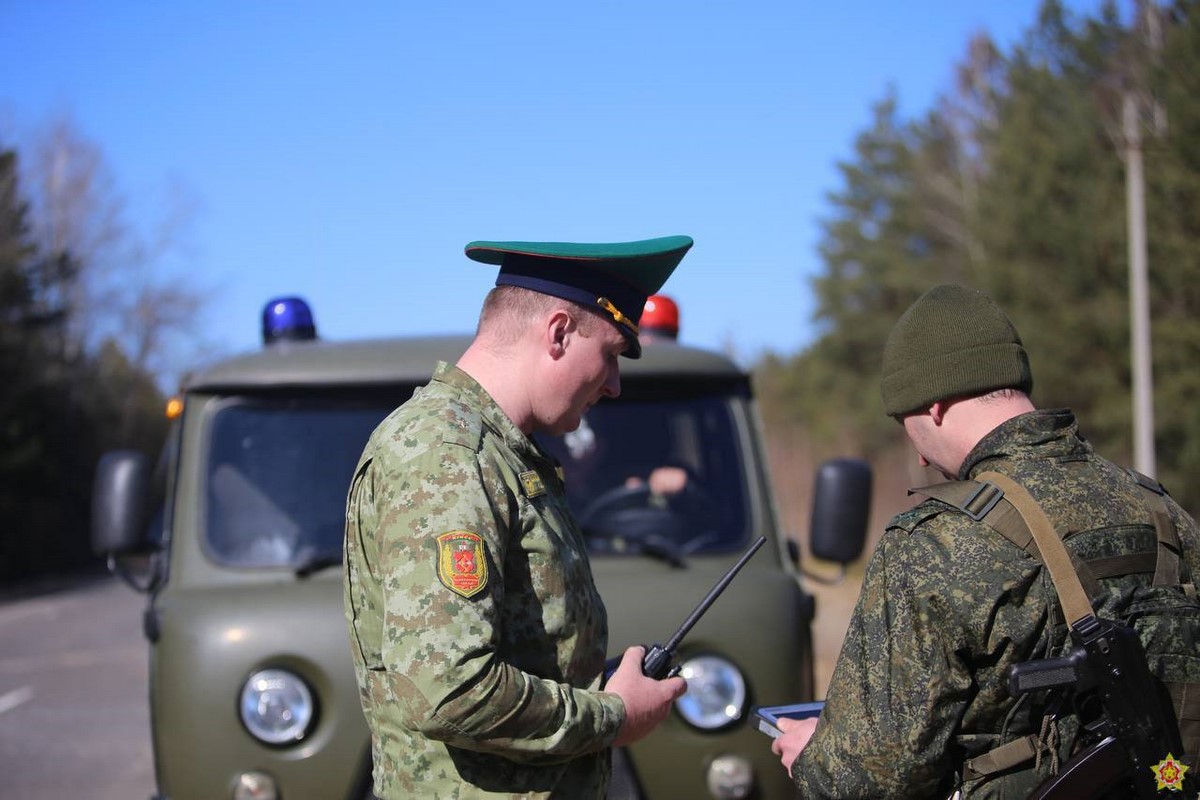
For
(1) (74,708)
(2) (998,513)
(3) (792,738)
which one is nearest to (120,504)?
(3) (792,738)

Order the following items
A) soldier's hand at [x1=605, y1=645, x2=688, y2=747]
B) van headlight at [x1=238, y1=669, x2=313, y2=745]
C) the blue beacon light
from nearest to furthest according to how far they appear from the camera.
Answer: soldier's hand at [x1=605, y1=645, x2=688, y2=747] → van headlight at [x1=238, y1=669, x2=313, y2=745] → the blue beacon light

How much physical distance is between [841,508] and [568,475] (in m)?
0.87

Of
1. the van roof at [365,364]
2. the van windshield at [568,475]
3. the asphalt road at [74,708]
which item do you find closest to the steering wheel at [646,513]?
the van windshield at [568,475]

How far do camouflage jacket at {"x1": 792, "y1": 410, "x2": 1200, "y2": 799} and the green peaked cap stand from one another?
638 mm

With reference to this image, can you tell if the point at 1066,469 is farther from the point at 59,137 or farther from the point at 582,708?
the point at 59,137

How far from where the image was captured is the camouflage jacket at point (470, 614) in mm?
2012

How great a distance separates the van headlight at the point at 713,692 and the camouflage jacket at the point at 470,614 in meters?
1.10

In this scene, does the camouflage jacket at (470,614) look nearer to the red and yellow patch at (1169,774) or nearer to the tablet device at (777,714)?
the tablet device at (777,714)

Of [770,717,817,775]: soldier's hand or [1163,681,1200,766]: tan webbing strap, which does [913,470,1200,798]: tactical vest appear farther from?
[770,717,817,775]: soldier's hand

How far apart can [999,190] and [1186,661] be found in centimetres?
2575

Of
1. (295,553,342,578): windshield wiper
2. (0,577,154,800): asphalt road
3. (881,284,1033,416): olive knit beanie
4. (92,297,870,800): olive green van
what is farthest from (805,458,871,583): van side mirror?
(0,577,154,800): asphalt road

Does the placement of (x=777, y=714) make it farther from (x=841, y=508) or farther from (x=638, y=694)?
(x=841, y=508)

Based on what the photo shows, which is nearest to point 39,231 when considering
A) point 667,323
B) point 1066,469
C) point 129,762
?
point 129,762

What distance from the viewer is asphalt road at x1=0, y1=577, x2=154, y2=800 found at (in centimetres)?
697
